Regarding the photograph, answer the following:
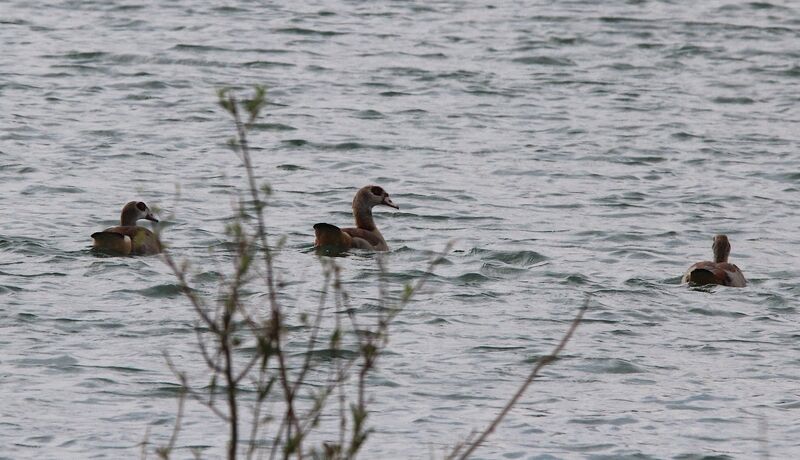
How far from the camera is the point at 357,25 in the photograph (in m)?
29.5

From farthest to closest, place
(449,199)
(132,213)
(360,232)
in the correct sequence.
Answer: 1. (449,199)
2. (360,232)
3. (132,213)

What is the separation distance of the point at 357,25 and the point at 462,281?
52.6 ft

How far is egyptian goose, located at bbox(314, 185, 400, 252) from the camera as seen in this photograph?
47.9ft

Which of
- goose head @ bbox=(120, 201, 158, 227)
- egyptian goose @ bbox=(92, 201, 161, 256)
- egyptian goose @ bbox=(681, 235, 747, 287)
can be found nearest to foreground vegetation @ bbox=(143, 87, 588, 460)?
→ egyptian goose @ bbox=(92, 201, 161, 256)

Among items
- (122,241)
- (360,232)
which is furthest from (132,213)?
(360,232)

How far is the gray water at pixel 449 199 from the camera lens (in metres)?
10.4

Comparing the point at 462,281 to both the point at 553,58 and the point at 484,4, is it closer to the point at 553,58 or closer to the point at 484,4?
the point at 553,58

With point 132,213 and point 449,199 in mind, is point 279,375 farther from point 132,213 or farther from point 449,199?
point 449,199

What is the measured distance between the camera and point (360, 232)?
49.9 ft

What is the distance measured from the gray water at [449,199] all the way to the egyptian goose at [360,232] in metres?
0.20

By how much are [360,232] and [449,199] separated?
2.77 metres

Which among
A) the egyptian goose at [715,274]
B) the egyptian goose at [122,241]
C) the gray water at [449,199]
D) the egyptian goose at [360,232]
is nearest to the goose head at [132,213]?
the gray water at [449,199]

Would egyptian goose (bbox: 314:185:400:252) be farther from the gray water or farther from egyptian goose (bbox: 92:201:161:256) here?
egyptian goose (bbox: 92:201:161:256)

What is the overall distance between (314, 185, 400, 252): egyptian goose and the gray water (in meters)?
0.20
